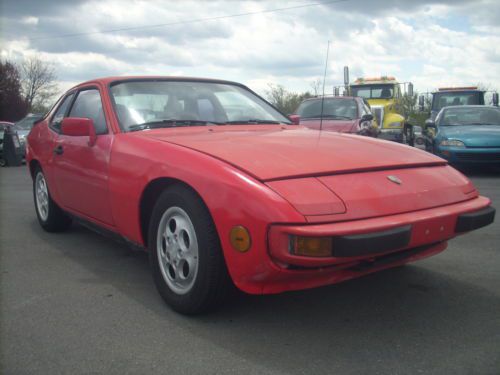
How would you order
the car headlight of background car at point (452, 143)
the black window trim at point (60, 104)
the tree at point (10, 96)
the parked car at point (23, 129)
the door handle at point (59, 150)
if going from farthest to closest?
the tree at point (10, 96)
the parked car at point (23, 129)
the car headlight of background car at point (452, 143)
the black window trim at point (60, 104)
the door handle at point (59, 150)

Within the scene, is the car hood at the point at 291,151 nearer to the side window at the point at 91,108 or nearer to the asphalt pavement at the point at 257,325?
the side window at the point at 91,108

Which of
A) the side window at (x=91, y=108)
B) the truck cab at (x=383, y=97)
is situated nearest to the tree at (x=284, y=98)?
the truck cab at (x=383, y=97)

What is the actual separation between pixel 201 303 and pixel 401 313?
1.09 meters

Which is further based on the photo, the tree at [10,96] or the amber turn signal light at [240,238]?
the tree at [10,96]

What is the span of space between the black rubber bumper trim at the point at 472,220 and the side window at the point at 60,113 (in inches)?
133

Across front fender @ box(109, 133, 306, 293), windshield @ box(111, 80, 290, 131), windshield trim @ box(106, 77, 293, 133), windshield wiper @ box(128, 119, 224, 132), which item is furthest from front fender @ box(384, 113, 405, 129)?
front fender @ box(109, 133, 306, 293)

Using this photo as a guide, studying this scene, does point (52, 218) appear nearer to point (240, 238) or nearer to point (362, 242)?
point (240, 238)

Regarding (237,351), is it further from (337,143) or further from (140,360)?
(337,143)

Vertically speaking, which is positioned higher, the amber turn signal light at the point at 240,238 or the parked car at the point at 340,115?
the parked car at the point at 340,115

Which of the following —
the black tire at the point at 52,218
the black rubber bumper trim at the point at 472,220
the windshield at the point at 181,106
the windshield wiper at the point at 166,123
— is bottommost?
the black tire at the point at 52,218

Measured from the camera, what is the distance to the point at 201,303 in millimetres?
2691

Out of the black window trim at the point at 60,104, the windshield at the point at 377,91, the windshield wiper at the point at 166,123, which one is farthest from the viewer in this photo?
the windshield at the point at 377,91

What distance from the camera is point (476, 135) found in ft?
29.4

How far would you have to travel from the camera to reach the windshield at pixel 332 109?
1036 cm
